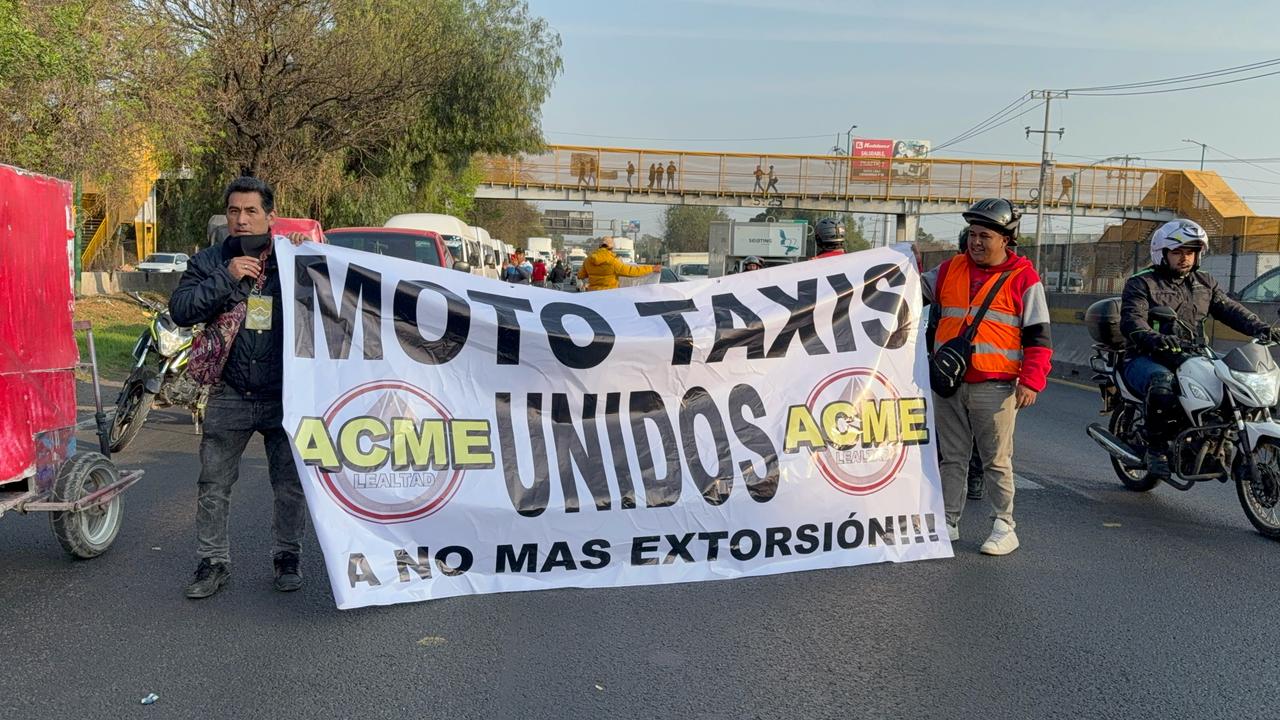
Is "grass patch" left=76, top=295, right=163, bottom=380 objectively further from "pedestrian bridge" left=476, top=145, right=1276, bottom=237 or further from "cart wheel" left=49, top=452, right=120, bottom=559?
"pedestrian bridge" left=476, top=145, right=1276, bottom=237

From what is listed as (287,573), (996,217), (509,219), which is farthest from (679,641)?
(509,219)

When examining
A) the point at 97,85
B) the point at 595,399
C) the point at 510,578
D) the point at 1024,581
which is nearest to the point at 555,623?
the point at 510,578

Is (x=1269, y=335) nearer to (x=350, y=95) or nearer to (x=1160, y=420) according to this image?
(x=1160, y=420)

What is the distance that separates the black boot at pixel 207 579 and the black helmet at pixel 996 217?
4172 mm

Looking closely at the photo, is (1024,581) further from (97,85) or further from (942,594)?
(97,85)

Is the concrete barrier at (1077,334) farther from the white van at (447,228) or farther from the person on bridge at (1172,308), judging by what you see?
the white van at (447,228)

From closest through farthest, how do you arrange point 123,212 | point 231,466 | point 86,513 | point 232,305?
point 232,305, point 231,466, point 86,513, point 123,212

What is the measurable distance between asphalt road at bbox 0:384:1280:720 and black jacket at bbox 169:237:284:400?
40.3 inches

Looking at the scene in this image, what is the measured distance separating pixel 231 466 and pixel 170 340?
4740mm

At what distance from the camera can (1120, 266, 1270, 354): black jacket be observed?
6.69m

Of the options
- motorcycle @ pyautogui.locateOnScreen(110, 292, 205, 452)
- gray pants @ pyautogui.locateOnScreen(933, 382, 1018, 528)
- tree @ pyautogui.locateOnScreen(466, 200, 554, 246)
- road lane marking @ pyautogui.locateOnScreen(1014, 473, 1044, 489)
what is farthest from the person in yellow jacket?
tree @ pyautogui.locateOnScreen(466, 200, 554, 246)

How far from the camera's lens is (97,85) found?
14.2 meters

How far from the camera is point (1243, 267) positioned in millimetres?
18750

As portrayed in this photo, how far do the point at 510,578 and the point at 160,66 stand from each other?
13534 mm
